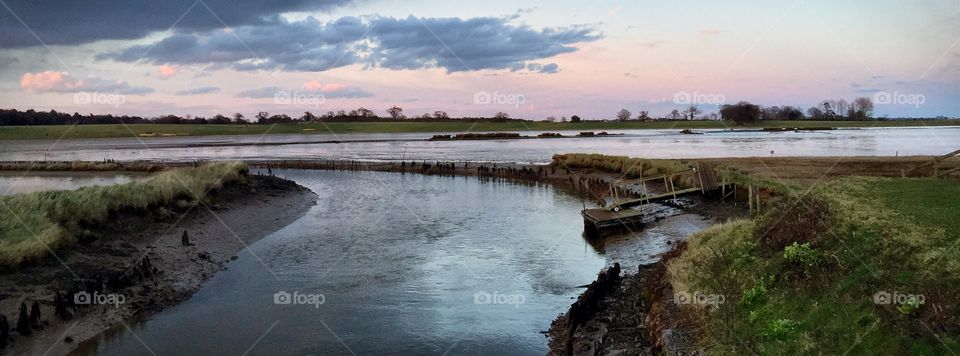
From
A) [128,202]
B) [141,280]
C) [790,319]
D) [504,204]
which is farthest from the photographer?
[504,204]

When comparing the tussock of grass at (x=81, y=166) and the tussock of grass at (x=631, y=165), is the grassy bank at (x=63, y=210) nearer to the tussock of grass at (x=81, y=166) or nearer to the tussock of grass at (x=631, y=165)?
the tussock of grass at (x=631, y=165)

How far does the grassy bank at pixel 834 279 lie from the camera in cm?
869

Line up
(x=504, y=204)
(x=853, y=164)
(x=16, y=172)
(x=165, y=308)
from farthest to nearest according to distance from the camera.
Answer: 1. (x=16, y=172)
2. (x=853, y=164)
3. (x=504, y=204)
4. (x=165, y=308)

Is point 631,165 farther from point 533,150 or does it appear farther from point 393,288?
point 533,150

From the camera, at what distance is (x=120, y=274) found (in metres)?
17.3

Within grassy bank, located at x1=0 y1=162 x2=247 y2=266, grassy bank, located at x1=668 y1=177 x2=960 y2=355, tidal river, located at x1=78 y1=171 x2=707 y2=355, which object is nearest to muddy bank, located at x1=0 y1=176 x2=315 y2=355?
grassy bank, located at x1=0 y1=162 x2=247 y2=266

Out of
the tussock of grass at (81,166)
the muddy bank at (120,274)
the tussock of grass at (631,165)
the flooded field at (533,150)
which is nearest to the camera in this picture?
the muddy bank at (120,274)

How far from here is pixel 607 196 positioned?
39.4 meters

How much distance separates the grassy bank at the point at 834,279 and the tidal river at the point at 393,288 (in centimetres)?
391

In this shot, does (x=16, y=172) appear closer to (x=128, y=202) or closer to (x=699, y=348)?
(x=128, y=202)

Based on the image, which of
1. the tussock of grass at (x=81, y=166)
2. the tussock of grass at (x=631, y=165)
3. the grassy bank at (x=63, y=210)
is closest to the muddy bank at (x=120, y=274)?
the grassy bank at (x=63, y=210)

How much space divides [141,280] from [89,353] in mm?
4655

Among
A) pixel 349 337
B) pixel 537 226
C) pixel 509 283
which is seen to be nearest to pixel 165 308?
pixel 349 337

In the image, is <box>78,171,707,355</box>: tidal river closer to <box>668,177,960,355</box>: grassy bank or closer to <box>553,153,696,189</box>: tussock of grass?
<box>668,177,960,355</box>: grassy bank
